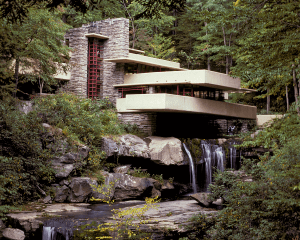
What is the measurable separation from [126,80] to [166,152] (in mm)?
8657

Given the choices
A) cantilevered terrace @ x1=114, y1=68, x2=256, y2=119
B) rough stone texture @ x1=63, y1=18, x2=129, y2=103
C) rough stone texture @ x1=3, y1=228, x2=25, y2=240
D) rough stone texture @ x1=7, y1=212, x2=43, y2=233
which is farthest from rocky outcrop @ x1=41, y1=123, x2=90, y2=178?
rough stone texture @ x1=63, y1=18, x2=129, y2=103

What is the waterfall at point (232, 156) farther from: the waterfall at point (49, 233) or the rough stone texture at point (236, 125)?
the waterfall at point (49, 233)

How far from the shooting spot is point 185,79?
24.0 metres

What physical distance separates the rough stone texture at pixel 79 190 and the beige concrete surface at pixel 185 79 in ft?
35.7

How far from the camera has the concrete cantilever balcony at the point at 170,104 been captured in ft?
68.9

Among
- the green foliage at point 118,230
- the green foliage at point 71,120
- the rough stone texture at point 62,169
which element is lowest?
the green foliage at point 118,230

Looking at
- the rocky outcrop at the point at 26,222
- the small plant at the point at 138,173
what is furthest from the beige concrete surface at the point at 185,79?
the rocky outcrop at the point at 26,222

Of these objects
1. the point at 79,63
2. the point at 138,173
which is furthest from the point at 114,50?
the point at 138,173

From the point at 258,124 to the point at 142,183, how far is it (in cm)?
1684

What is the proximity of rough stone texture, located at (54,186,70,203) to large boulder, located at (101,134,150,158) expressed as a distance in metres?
3.50

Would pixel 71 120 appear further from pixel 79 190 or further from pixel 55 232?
pixel 55 232

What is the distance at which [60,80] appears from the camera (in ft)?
86.0

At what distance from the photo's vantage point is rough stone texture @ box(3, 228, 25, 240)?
32.3 feet

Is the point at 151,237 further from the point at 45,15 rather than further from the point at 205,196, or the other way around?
the point at 45,15
